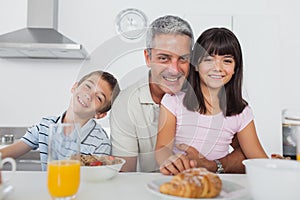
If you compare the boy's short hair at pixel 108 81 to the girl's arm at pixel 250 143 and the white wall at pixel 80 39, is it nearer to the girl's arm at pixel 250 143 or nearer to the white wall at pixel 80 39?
the girl's arm at pixel 250 143

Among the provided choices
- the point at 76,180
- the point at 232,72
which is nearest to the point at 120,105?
the point at 232,72

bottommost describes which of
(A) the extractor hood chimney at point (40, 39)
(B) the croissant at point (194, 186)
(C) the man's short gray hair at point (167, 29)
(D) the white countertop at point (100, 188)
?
(D) the white countertop at point (100, 188)

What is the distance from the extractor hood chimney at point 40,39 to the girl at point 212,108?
1000 mm

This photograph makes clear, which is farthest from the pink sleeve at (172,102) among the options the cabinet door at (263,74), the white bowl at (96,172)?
the cabinet door at (263,74)

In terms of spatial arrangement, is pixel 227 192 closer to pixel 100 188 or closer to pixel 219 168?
pixel 100 188

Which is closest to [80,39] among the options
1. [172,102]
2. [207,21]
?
[207,21]

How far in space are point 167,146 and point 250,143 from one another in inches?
13.7

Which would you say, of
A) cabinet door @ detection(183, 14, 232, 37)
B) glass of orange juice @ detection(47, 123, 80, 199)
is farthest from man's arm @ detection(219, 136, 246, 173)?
cabinet door @ detection(183, 14, 232, 37)

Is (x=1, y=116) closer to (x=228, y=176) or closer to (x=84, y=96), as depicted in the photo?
(x=84, y=96)

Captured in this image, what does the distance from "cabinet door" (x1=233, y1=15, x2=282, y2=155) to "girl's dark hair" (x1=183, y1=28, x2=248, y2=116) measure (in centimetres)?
105

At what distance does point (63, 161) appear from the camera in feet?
2.42

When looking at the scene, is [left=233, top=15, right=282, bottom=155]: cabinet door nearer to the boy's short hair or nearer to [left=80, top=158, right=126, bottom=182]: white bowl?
the boy's short hair

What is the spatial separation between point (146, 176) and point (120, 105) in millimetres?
422

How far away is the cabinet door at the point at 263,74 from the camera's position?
2447mm
